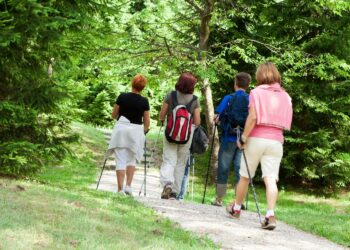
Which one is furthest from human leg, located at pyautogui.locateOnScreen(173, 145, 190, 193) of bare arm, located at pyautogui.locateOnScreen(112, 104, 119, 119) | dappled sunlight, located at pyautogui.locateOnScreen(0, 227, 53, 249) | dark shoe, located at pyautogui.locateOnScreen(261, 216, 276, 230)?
dappled sunlight, located at pyautogui.locateOnScreen(0, 227, 53, 249)

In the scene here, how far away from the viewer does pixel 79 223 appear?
4914 mm

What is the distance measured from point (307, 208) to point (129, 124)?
552cm

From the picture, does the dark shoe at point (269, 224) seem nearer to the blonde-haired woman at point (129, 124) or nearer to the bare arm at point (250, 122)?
the bare arm at point (250, 122)

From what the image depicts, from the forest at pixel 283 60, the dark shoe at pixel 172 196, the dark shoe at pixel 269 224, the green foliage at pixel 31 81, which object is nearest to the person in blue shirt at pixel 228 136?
the dark shoe at pixel 172 196

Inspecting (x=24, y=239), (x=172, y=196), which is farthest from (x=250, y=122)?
(x=24, y=239)

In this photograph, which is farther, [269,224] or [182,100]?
[182,100]

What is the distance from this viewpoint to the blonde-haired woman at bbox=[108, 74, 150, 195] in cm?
814

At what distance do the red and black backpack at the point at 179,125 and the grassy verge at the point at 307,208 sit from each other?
2.03 metres

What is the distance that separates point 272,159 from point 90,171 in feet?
31.2

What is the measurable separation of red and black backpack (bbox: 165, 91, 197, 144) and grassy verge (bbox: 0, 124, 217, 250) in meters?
1.36

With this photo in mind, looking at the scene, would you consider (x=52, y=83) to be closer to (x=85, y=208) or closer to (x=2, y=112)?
(x=2, y=112)

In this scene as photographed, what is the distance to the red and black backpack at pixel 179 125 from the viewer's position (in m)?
8.03

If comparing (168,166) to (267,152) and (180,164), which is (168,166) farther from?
(267,152)

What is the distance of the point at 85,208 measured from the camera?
18.7ft
